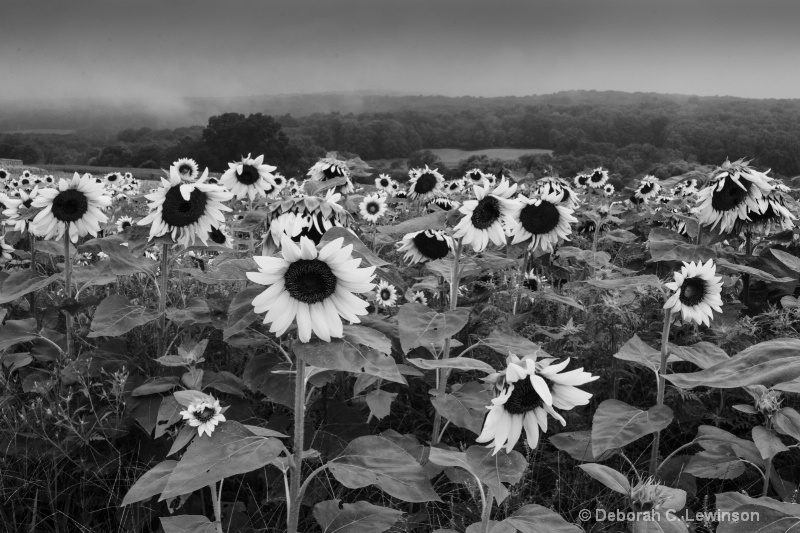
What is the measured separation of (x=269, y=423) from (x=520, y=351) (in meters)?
1.14

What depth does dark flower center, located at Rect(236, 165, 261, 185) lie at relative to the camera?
15.4ft

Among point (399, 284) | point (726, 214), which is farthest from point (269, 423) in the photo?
point (726, 214)

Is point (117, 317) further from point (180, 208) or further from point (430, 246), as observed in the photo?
point (430, 246)

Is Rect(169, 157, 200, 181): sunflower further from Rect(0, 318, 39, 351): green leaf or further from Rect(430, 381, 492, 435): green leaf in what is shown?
Rect(430, 381, 492, 435): green leaf

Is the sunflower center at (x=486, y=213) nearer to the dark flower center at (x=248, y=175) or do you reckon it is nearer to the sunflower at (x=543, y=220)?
the sunflower at (x=543, y=220)

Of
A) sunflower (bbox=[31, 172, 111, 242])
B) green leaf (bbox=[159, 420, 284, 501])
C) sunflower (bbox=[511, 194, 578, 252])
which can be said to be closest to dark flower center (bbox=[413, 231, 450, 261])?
sunflower (bbox=[511, 194, 578, 252])

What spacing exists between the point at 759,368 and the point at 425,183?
6.44 metres

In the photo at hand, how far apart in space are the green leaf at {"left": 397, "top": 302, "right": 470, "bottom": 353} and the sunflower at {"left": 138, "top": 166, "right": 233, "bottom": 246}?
1.03 meters

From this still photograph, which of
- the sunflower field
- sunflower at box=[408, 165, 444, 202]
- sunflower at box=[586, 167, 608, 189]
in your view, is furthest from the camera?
sunflower at box=[586, 167, 608, 189]

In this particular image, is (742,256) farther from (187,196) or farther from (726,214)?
(187,196)

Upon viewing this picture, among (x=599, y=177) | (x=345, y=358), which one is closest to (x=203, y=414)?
(x=345, y=358)

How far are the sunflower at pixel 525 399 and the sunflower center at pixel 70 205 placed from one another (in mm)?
2532

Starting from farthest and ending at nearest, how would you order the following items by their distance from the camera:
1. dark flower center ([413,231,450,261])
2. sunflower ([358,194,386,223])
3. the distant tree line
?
the distant tree line → sunflower ([358,194,386,223]) → dark flower center ([413,231,450,261])

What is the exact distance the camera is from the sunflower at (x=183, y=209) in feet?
9.10
